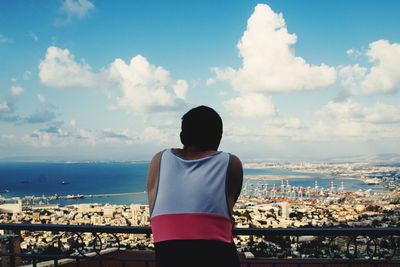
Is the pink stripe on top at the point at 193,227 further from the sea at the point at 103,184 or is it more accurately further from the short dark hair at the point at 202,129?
the sea at the point at 103,184

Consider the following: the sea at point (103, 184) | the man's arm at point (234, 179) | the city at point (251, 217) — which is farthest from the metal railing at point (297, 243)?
the sea at point (103, 184)

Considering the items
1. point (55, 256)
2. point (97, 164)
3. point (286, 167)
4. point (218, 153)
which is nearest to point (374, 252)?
point (218, 153)

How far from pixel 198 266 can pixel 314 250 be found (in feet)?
6.98

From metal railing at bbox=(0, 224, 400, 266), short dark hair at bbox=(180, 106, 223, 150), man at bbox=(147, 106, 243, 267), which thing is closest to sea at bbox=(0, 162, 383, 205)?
metal railing at bbox=(0, 224, 400, 266)

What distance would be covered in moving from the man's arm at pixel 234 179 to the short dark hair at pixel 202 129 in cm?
17

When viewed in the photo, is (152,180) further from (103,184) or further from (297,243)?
(103,184)

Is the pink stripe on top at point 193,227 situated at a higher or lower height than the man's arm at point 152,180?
lower

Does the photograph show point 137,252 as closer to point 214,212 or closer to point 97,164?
point 214,212

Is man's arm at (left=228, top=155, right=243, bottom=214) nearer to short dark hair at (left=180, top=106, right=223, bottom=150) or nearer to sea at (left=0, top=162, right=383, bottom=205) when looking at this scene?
short dark hair at (left=180, top=106, right=223, bottom=150)

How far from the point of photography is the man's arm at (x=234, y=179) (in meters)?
1.88

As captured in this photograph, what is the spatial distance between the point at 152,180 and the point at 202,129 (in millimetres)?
383

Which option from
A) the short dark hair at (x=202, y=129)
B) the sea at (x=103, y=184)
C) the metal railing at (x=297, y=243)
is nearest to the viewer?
the short dark hair at (x=202, y=129)

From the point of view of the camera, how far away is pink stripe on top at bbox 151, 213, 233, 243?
1775 mm

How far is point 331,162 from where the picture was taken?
8431 centimetres
